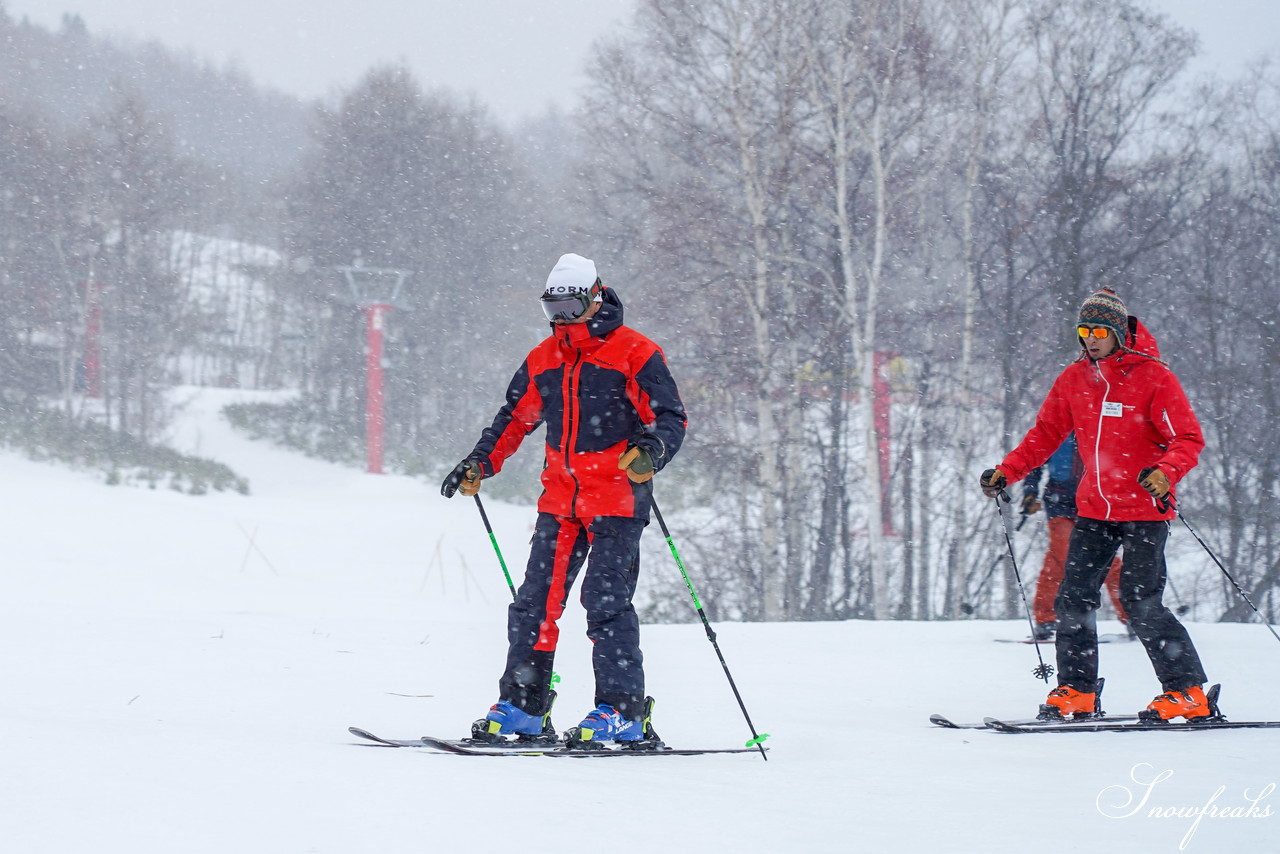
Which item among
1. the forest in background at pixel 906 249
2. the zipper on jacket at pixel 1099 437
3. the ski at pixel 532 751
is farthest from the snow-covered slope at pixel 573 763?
the forest in background at pixel 906 249

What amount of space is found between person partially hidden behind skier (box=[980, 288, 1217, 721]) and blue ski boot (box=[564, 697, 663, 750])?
1.69 m

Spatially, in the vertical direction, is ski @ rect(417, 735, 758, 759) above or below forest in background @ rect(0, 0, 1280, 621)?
below

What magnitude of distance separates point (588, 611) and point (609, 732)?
386mm

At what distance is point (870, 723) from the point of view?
459 centimetres

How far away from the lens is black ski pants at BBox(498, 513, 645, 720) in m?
3.60

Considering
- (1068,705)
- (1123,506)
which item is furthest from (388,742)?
(1123,506)

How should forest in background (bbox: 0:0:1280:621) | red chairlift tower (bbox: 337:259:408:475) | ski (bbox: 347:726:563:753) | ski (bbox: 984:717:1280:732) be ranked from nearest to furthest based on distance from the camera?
1. ski (bbox: 347:726:563:753)
2. ski (bbox: 984:717:1280:732)
3. forest in background (bbox: 0:0:1280:621)
4. red chairlift tower (bbox: 337:259:408:475)

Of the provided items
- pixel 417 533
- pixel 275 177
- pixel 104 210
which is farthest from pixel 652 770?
pixel 275 177

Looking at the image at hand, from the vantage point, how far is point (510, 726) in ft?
11.7

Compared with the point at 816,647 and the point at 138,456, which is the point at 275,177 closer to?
the point at 138,456

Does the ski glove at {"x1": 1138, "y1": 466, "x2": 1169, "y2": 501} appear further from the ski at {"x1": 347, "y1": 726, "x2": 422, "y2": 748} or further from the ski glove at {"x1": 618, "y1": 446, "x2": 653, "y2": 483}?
the ski at {"x1": 347, "y1": 726, "x2": 422, "y2": 748}

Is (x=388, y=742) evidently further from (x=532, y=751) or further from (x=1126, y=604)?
(x=1126, y=604)

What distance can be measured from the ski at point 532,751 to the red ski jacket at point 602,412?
28.6 inches

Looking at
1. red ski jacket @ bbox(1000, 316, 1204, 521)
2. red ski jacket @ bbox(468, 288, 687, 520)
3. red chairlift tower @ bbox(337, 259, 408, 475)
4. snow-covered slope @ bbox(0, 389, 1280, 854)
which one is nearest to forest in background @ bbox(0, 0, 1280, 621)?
snow-covered slope @ bbox(0, 389, 1280, 854)
